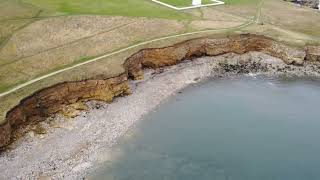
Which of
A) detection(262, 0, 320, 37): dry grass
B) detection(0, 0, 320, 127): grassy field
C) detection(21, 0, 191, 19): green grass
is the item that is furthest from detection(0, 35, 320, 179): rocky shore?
detection(21, 0, 191, 19): green grass

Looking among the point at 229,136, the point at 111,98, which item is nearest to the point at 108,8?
the point at 111,98

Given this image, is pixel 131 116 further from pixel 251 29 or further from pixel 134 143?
pixel 251 29

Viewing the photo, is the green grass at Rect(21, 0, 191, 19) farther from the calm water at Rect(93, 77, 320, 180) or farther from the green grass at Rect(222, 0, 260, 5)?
the calm water at Rect(93, 77, 320, 180)

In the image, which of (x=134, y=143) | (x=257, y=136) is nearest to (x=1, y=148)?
(x=134, y=143)

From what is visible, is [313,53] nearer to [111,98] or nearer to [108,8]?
[111,98]

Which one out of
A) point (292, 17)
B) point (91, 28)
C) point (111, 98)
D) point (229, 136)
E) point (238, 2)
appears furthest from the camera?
point (238, 2)
